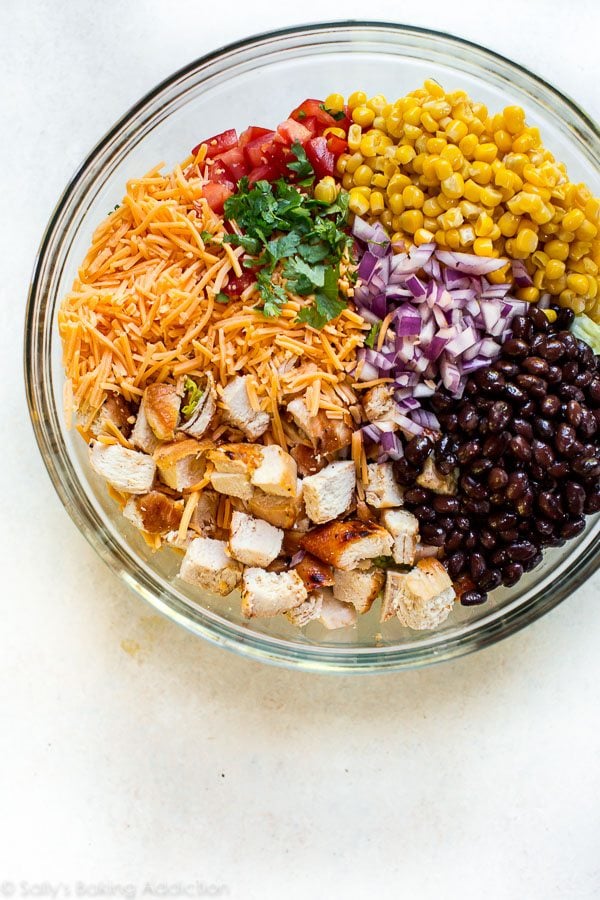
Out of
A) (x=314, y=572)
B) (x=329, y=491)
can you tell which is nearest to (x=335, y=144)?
(x=329, y=491)

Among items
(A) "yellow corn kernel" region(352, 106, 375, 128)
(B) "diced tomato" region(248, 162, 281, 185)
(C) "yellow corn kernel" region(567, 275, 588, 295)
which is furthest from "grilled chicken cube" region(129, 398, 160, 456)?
(C) "yellow corn kernel" region(567, 275, 588, 295)

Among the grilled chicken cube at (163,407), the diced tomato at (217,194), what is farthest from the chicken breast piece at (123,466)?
the diced tomato at (217,194)

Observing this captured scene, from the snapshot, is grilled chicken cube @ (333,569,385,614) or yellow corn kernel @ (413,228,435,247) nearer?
yellow corn kernel @ (413,228,435,247)

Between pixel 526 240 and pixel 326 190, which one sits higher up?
pixel 326 190

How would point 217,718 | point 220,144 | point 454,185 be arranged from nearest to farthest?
1. point 454,185
2. point 220,144
3. point 217,718

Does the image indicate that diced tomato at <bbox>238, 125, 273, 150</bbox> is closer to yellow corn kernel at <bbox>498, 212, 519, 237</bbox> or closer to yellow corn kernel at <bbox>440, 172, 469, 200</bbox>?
yellow corn kernel at <bbox>440, 172, 469, 200</bbox>

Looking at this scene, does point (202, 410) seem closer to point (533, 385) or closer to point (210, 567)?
point (210, 567)

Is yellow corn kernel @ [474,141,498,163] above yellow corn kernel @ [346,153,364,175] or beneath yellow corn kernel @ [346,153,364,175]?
beneath
